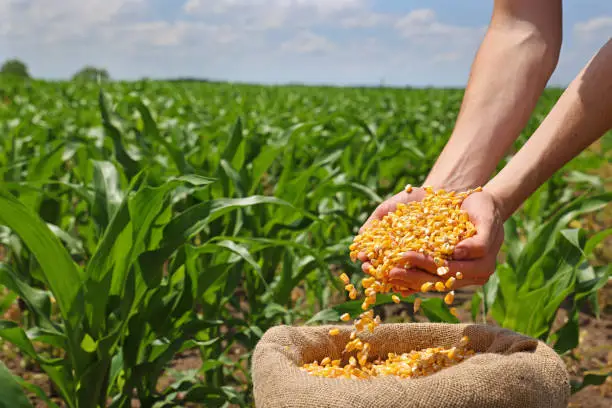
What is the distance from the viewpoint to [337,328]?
156cm

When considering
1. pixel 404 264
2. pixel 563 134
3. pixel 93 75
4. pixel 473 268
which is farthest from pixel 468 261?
pixel 93 75

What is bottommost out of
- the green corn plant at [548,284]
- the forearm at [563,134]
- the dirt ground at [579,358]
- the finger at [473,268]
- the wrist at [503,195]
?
the dirt ground at [579,358]

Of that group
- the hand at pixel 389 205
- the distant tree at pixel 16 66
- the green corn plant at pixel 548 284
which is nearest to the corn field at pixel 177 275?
the green corn plant at pixel 548 284

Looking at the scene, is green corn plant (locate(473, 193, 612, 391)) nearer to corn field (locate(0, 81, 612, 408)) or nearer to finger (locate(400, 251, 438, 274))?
corn field (locate(0, 81, 612, 408))

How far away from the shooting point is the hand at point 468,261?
1.42m

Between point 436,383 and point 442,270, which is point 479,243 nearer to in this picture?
point 442,270

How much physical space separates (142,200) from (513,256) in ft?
4.75

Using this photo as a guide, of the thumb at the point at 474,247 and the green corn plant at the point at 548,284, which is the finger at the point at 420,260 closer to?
the thumb at the point at 474,247

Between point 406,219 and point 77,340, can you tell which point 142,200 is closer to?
point 77,340

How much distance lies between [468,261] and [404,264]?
125 mm

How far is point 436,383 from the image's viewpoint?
3.88 ft

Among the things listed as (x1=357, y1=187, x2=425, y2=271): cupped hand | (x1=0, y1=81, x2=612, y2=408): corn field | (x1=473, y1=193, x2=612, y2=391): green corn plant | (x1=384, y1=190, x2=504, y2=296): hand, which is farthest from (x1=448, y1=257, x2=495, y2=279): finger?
(x1=473, y1=193, x2=612, y2=391): green corn plant

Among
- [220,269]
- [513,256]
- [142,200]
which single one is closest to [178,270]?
[220,269]

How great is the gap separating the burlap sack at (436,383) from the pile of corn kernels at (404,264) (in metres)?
0.09
